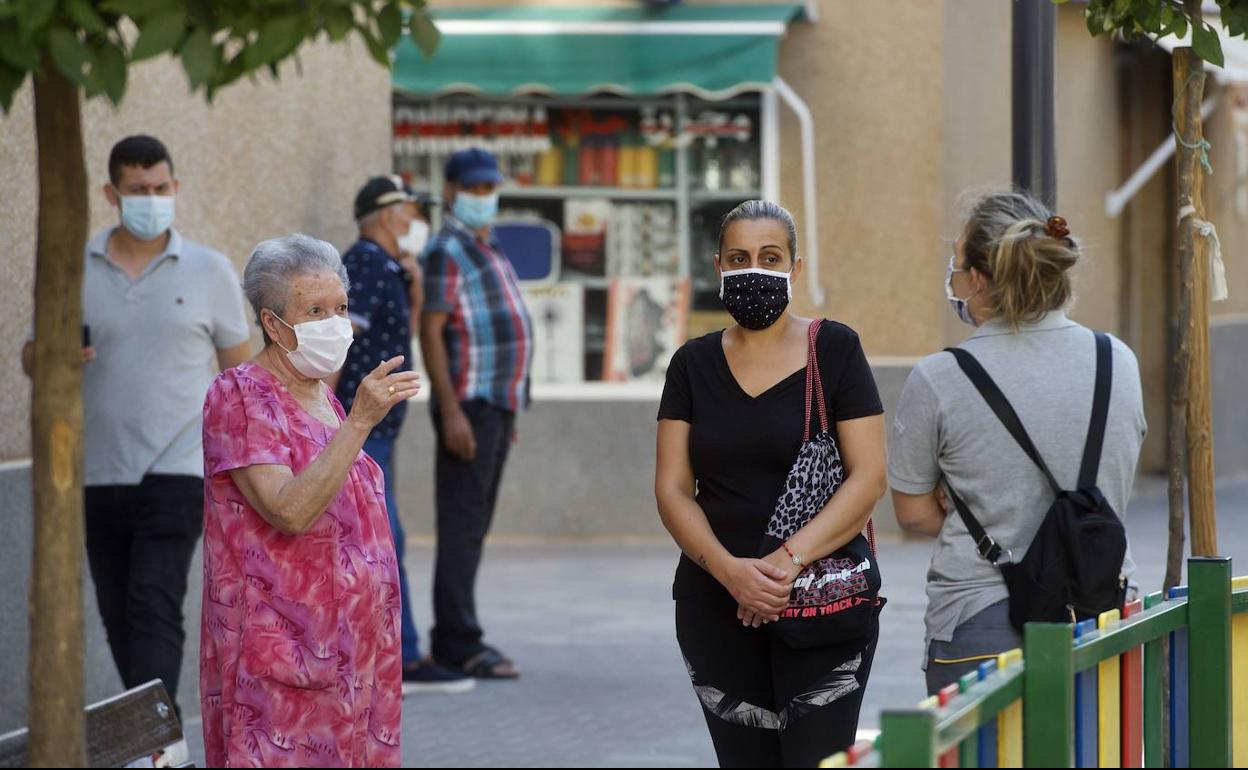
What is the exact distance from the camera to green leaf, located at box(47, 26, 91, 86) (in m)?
2.54

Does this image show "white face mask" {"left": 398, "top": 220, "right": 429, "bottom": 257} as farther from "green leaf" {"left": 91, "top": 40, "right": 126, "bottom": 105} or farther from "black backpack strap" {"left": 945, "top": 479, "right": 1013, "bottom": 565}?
"green leaf" {"left": 91, "top": 40, "right": 126, "bottom": 105}

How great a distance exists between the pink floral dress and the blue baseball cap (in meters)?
4.00

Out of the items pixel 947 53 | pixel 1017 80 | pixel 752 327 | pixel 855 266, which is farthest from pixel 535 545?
pixel 752 327

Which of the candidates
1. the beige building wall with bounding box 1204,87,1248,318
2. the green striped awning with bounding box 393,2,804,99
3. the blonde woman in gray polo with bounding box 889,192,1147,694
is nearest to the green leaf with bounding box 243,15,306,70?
the blonde woman in gray polo with bounding box 889,192,1147,694

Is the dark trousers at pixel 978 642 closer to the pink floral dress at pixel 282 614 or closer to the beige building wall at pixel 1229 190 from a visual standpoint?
the pink floral dress at pixel 282 614

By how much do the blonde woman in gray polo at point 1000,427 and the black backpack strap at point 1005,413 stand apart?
0.01 meters

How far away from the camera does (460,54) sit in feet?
39.5

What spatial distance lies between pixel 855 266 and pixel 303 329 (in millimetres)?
8175

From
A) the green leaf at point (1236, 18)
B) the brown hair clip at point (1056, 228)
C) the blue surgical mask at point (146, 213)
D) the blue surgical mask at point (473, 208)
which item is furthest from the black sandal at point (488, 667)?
the green leaf at point (1236, 18)

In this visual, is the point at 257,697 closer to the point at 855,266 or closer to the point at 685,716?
the point at 685,716

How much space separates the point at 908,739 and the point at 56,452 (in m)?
1.30

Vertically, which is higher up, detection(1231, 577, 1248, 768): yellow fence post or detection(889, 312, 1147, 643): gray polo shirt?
detection(889, 312, 1147, 643): gray polo shirt

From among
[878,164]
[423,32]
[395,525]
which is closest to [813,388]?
[423,32]

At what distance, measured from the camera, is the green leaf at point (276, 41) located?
2576 millimetres
